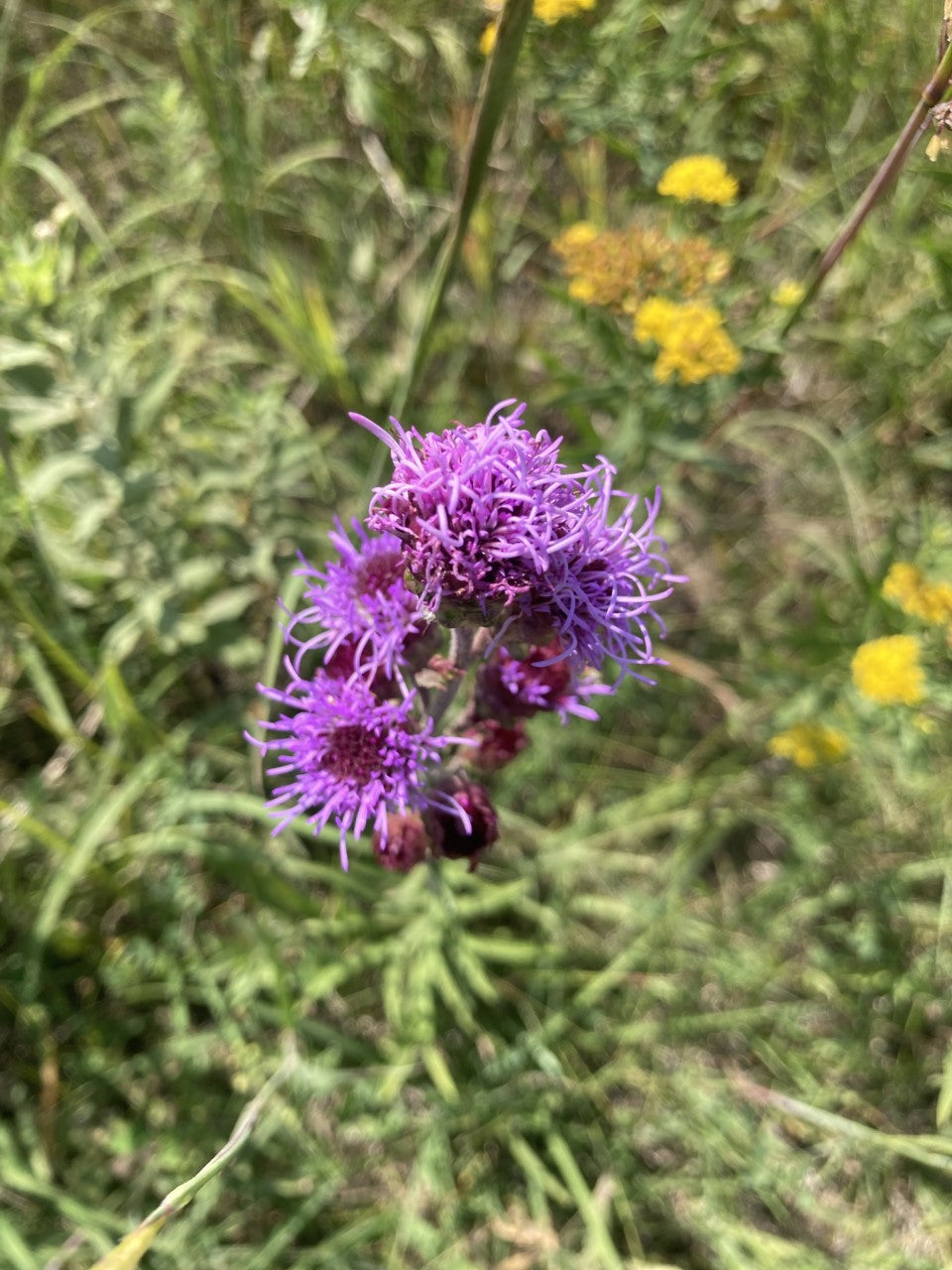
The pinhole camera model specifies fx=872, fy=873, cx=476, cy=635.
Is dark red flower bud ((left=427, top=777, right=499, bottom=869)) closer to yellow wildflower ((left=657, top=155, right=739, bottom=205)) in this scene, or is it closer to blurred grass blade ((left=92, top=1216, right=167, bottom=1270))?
blurred grass blade ((left=92, top=1216, right=167, bottom=1270))

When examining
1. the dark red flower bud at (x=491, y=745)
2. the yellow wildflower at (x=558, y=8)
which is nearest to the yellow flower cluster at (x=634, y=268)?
the yellow wildflower at (x=558, y=8)

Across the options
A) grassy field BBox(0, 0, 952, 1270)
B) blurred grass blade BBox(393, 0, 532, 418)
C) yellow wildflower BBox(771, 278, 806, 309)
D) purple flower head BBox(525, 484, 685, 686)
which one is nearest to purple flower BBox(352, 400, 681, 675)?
purple flower head BBox(525, 484, 685, 686)

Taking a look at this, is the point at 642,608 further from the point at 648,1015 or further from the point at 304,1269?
the point at 304,1269

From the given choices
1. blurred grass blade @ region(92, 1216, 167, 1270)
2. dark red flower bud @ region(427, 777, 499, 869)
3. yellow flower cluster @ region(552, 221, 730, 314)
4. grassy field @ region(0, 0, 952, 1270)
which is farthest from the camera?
grassy field @ region(0, 0, 952, 1270)

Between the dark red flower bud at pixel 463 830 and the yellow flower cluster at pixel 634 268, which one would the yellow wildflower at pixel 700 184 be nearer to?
the yellow flower cluster at pixel 634 268

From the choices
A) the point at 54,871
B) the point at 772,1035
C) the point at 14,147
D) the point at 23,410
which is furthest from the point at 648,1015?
the point at 14,147
